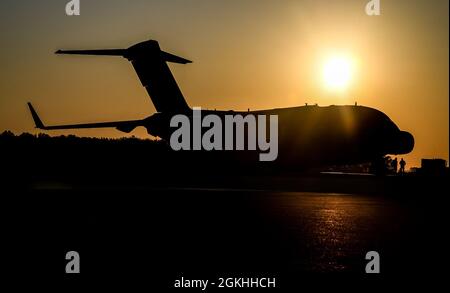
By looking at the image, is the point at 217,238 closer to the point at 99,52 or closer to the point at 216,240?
the point at 216,240

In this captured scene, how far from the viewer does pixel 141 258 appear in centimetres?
963

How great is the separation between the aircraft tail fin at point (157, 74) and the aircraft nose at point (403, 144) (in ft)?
45.4

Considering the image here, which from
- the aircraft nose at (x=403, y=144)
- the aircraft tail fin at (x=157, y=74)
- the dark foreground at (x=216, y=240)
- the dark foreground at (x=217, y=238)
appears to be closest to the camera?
the dark foreground at (x=217, y=238)

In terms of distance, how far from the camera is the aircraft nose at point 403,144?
32.2 meters

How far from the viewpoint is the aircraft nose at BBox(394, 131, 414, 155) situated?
32.2m

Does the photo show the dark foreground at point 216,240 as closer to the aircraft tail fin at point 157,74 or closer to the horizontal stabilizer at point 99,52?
the horizontal stabilizer at point 99,52

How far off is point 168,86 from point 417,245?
30.5 meters

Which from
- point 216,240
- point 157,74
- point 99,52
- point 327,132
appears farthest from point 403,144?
point 216,240

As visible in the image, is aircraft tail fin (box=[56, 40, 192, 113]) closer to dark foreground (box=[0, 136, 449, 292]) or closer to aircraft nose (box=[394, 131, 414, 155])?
aircraft nose (box=[394, 131, 414, 155])

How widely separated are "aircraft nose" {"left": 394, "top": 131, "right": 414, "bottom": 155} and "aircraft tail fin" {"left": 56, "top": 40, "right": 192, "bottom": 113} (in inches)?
545

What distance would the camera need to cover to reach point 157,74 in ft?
132

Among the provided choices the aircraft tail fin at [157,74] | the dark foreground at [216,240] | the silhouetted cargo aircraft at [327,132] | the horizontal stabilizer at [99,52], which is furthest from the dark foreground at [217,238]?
the aircraft tail fin at [157,74]
